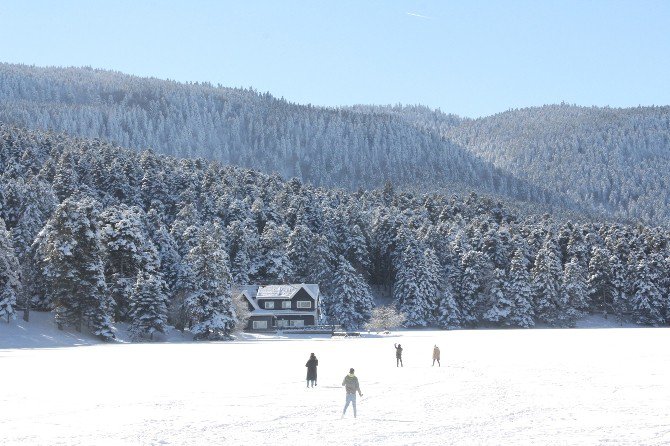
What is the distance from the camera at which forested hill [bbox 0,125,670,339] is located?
63.7 meters

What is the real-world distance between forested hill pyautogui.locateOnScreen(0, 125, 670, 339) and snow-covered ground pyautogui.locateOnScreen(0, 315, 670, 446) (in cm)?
1682

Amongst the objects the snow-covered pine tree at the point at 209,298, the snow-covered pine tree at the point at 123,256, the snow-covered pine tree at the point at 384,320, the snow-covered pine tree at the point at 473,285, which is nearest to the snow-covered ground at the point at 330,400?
the snow-covered pine tree at the point at 123,256

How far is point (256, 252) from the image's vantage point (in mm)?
101250

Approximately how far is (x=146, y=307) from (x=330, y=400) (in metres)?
41.2

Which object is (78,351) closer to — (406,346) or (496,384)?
(406,346)

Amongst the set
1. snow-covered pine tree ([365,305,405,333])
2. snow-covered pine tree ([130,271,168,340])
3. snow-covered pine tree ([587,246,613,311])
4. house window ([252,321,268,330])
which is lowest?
house window ([252,321,268,330])

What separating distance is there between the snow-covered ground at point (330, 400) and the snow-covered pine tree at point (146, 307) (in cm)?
1661

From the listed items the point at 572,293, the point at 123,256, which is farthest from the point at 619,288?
the point at 123,256

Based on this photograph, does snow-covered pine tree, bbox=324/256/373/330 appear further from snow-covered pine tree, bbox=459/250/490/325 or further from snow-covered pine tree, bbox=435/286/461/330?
snow-covered pine tree, bbox=459/250/490/325

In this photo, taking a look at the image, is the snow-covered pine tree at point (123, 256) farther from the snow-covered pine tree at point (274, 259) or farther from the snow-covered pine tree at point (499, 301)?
the snow-covered pine tree at point (499, 301)

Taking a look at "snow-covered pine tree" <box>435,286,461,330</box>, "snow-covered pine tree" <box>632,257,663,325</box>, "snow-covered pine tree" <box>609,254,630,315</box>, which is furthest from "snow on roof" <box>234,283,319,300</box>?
"snow-covered pine tree" <box>632,257,663,325</box>

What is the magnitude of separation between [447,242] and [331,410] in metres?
89.1

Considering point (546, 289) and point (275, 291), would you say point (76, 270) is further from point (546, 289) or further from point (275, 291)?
point (546, 289)

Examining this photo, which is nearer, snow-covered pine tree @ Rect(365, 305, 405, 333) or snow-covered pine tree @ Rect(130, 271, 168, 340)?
snow-covered pine tree @ Rect(130, 271, 168, 340)
